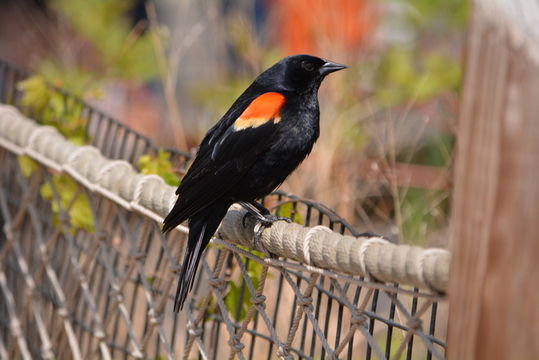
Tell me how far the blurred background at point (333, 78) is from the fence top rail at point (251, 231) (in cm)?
44

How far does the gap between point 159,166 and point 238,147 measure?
31cm

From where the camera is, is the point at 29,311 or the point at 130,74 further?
the point at 130,74

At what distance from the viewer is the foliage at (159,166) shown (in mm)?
2146

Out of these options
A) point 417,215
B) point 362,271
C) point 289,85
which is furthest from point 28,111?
point 362,271

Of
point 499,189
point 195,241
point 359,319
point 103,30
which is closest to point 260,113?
point 195,241

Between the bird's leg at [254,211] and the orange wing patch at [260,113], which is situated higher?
the orange wing patch at [260,113]

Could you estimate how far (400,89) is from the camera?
5027 millimetres

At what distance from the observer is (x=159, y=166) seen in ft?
7.07

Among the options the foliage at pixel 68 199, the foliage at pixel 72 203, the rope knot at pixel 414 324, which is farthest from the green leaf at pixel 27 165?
the rope knot at pixel 414 324

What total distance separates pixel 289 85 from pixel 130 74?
3097 millimetres

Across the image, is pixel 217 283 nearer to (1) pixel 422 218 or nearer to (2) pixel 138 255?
(2) pixel 138 255

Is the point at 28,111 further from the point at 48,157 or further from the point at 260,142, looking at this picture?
the point at 260,142

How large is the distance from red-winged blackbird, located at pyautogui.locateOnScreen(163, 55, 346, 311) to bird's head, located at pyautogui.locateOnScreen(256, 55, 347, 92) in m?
0.07

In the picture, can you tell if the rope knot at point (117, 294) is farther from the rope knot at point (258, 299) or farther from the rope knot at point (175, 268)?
the rope knot at point (258, 299)
